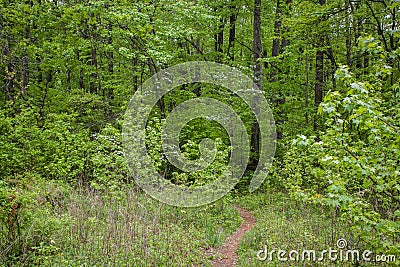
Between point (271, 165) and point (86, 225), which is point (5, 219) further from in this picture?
point (271, 165)

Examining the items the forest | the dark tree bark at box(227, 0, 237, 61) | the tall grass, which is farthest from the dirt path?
the dark tree bark at box(227, 0, 237, 61)

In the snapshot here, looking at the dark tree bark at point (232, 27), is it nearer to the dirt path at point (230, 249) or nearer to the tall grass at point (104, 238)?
the dirt path at point (230, 249)

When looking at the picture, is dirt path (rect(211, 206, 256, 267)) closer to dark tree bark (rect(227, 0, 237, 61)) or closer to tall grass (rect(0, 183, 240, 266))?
tall grass (rect(0, 183, 240, 266))

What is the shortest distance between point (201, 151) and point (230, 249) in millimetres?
3224

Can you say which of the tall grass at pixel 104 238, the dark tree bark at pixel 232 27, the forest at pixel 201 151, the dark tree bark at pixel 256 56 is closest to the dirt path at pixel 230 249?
the forest at pixel 201 151

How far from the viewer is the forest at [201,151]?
14.7ft

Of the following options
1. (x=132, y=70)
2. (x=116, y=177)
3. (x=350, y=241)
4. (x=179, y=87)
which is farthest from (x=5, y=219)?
(x=132, y=70)

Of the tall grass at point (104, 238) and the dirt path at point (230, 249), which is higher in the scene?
the tall grass at point (104, 238)

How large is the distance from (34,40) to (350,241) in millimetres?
15242

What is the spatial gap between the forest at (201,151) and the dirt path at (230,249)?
0.14 ft

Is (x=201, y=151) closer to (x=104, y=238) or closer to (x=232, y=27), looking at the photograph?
(x=104, y=238)

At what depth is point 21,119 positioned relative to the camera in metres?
10.8

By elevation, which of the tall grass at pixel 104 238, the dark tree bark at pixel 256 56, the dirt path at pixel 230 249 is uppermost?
the dark tree bark at pixel 256 56

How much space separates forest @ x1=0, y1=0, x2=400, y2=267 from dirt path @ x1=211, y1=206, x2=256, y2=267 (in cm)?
4
